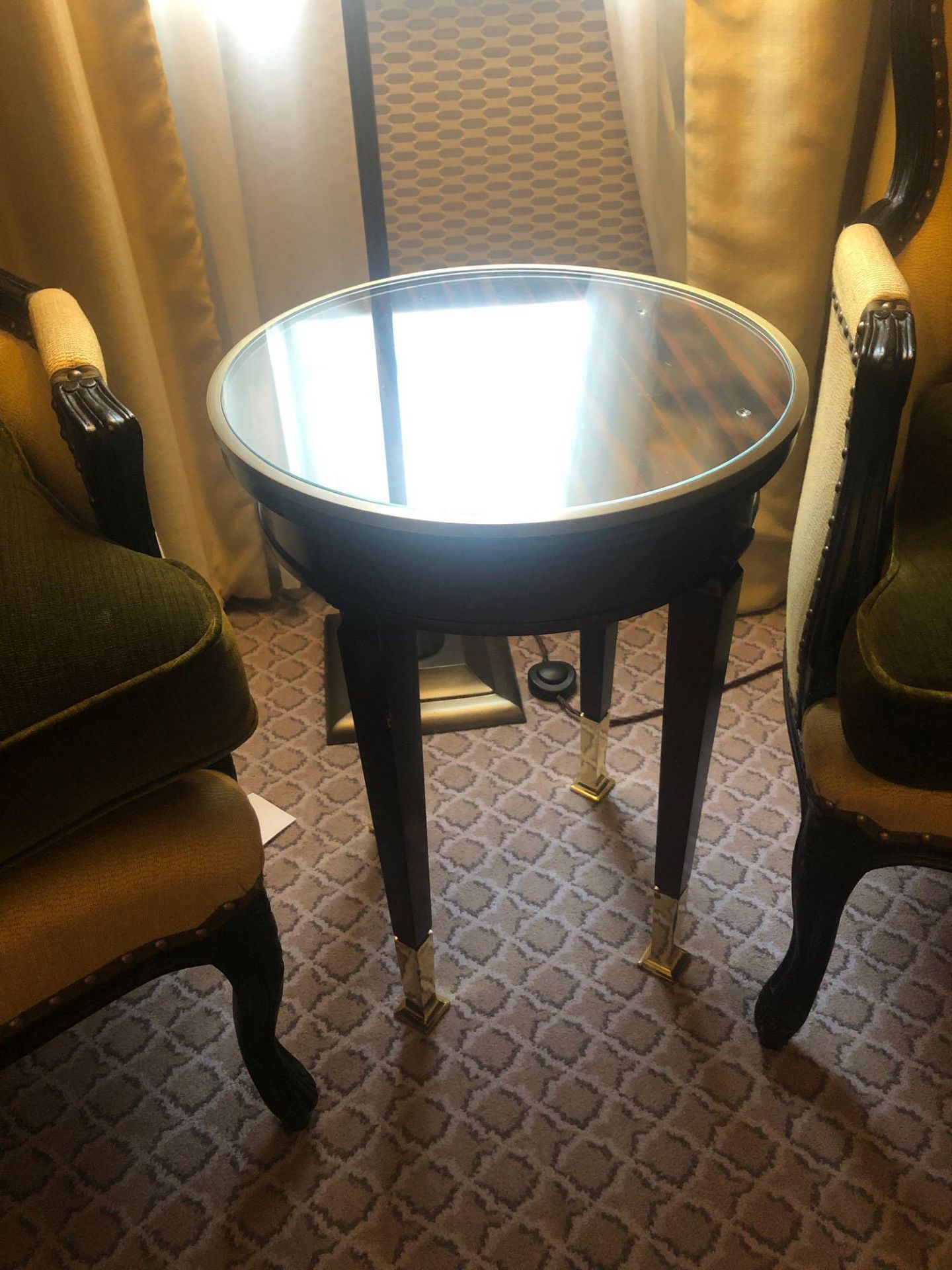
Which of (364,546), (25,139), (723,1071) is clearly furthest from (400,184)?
(723,1071)

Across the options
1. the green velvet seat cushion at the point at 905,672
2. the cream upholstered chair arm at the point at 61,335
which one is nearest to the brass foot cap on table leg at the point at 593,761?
the green velvet seat cushion at the point at 905,672

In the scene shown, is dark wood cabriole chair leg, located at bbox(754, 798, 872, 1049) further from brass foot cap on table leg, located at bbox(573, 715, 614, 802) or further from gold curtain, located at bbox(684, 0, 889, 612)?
gold curtain, located at bbox(684, 0, 889, 612)

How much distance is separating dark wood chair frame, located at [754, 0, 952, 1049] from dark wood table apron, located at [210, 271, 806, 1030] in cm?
7

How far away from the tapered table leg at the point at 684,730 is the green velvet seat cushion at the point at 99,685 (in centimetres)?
36

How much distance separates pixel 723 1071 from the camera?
984mm

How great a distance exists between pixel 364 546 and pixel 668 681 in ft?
1.02

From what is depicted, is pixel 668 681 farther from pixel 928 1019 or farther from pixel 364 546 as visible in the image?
pixel 928 1019

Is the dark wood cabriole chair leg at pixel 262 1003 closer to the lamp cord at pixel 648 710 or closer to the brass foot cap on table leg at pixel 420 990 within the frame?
the brass foot cap on table leg at pixel 420 990

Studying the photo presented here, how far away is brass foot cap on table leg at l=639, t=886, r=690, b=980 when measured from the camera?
1021 millimetres

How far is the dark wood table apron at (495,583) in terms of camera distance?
701 mm

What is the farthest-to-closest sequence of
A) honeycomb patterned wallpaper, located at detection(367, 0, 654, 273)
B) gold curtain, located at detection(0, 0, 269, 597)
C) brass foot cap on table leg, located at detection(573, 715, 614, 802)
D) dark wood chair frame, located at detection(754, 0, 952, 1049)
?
honeycomb patterned wallpaper, located at detection(367, 0, 654, 273) → brass foot cap on table leg, located at detection(573, 715, 614, 802) → gold curtain, located at detection(0, 0, 269, 597) → dark wood chair frame, located at detection(754, 0, 952, 1049)

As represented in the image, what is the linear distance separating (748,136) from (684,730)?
803 mm

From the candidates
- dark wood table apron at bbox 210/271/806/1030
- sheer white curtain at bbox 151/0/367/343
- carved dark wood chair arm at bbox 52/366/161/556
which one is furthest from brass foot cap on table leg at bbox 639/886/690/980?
sheer white curtain at bbox 151/0/367/343

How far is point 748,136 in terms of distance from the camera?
125 cm
